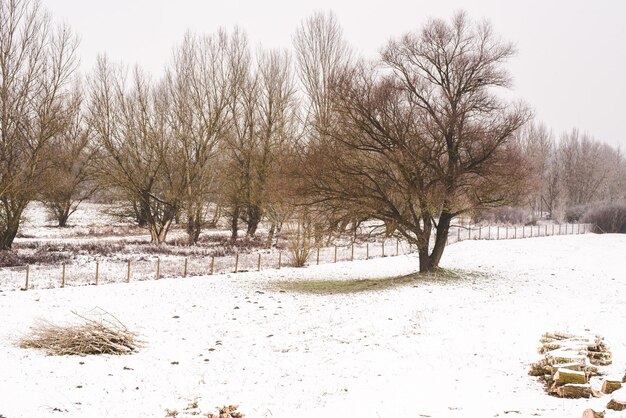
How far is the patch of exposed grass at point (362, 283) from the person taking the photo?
23047 millimetres

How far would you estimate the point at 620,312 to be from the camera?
60.3 ft

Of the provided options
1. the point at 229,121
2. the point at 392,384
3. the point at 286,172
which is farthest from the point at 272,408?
the point at 229,121

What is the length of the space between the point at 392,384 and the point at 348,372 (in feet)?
4.77

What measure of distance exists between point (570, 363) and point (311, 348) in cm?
680

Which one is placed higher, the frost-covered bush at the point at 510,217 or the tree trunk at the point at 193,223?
the frost-covered bush at the point at 510,217

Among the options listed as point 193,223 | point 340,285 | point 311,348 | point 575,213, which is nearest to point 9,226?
point 193,223

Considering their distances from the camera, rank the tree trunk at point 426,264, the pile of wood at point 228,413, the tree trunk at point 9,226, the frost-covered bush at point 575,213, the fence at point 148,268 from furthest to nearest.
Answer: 1. the frost-covered bush at point 575,213
2. the tree trunk at point 9,226
3. the tree trunk at point 426,264
4. the fence at point 148,268
5. the pile of wood at point 228,413

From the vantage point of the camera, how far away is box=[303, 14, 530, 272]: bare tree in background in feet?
79.6

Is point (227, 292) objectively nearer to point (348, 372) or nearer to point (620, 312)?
point (348, 372)

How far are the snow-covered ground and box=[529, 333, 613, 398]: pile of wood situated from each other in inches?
10.7

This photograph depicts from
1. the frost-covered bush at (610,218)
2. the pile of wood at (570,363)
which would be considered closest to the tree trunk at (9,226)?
the pile of wood at (570,363)

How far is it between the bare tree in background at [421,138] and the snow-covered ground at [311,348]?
4101 millimetres

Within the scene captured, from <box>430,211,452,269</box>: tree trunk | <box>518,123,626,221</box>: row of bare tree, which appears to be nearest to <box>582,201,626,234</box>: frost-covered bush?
<box>518,123,626,221</box>: row of bare tree

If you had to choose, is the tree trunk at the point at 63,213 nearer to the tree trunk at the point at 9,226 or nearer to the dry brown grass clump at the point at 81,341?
the tree trunk at the point at 9,226
